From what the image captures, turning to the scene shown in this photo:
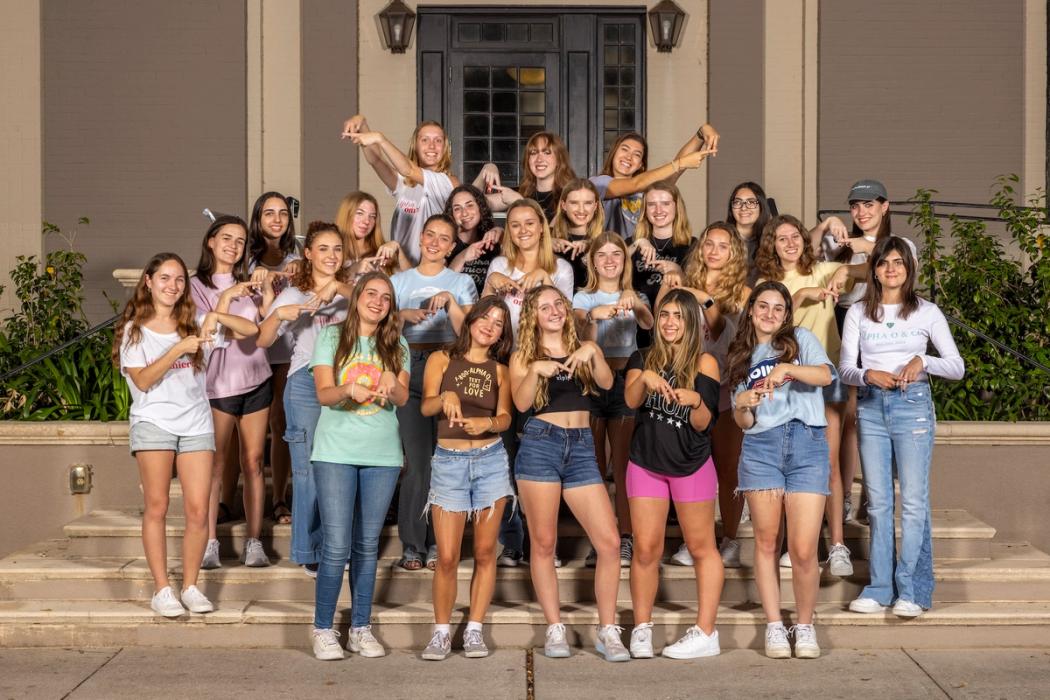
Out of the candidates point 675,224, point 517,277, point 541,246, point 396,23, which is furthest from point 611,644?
point 396,23

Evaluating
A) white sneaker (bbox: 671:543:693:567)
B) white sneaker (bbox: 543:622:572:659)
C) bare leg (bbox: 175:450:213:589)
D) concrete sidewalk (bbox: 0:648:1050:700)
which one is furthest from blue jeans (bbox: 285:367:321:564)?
white sneaker (bbox: 671:543:693:567)

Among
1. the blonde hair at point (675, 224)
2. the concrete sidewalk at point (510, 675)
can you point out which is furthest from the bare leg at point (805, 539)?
the blonde hair at point (675, 224)

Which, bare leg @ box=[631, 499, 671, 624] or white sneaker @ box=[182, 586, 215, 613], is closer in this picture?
bare leg @ box=[631, 499, 671, 624]

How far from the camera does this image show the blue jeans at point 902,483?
21.3 feet

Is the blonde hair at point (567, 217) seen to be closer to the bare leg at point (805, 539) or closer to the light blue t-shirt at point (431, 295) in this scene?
the light blue t-shirt at point (431, 295)

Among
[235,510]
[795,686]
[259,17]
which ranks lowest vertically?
[795,686]

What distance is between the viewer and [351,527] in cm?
621

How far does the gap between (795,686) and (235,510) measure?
11.3ft

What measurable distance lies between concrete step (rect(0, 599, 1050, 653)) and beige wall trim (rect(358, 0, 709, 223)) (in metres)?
6.19

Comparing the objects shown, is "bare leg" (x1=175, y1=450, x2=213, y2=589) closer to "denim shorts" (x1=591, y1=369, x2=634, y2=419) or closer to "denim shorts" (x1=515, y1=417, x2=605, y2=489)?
"denim shorts" (x1=515, y1=417, x2=605, y2=489)

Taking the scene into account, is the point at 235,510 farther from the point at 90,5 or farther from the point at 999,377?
the point at 90,5

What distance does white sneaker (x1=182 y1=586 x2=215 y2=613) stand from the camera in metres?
6.50

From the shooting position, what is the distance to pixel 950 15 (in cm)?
1209

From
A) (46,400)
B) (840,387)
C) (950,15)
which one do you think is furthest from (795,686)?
(950,15)
